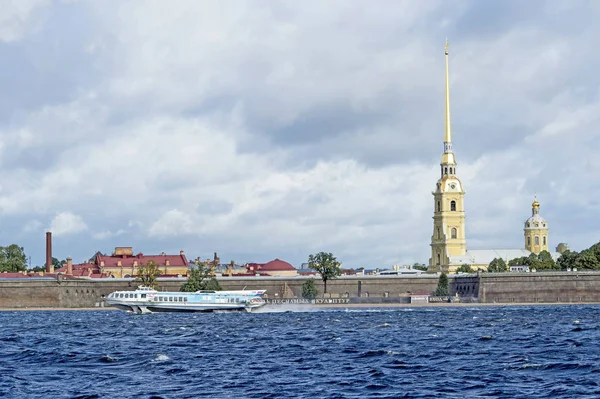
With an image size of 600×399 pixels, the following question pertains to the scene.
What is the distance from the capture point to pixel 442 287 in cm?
16950

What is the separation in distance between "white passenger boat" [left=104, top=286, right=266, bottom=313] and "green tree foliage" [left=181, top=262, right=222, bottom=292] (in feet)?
80.4

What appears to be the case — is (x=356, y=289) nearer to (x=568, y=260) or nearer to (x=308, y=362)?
(x=568, y=260)

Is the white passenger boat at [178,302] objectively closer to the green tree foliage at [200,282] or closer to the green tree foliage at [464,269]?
the green tree foliage at [200,282]

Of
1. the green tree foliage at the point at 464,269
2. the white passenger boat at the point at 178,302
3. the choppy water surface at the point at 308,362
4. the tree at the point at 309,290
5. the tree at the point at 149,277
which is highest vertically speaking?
the green tree foliage at the point at 464,269

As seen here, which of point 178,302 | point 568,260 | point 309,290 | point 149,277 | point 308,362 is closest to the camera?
point 308,362

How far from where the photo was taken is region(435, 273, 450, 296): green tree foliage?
168 meters

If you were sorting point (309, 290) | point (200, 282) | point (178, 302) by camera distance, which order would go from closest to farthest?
point (178, 302)
point (200, 282)
point (309, 290)

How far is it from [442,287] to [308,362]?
119m

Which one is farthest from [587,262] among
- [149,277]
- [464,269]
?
[149,277]

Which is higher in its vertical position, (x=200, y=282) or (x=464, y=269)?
(x=464, y=269)

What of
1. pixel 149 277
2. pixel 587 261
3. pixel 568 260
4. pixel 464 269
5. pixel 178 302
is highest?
pixel 568 260

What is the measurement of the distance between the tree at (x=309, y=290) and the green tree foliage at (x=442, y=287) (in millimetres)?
18604

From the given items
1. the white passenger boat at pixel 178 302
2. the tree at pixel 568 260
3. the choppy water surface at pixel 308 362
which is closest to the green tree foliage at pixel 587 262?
the tree at pixel 568 260

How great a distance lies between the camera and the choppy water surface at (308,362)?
41875 millimetres
